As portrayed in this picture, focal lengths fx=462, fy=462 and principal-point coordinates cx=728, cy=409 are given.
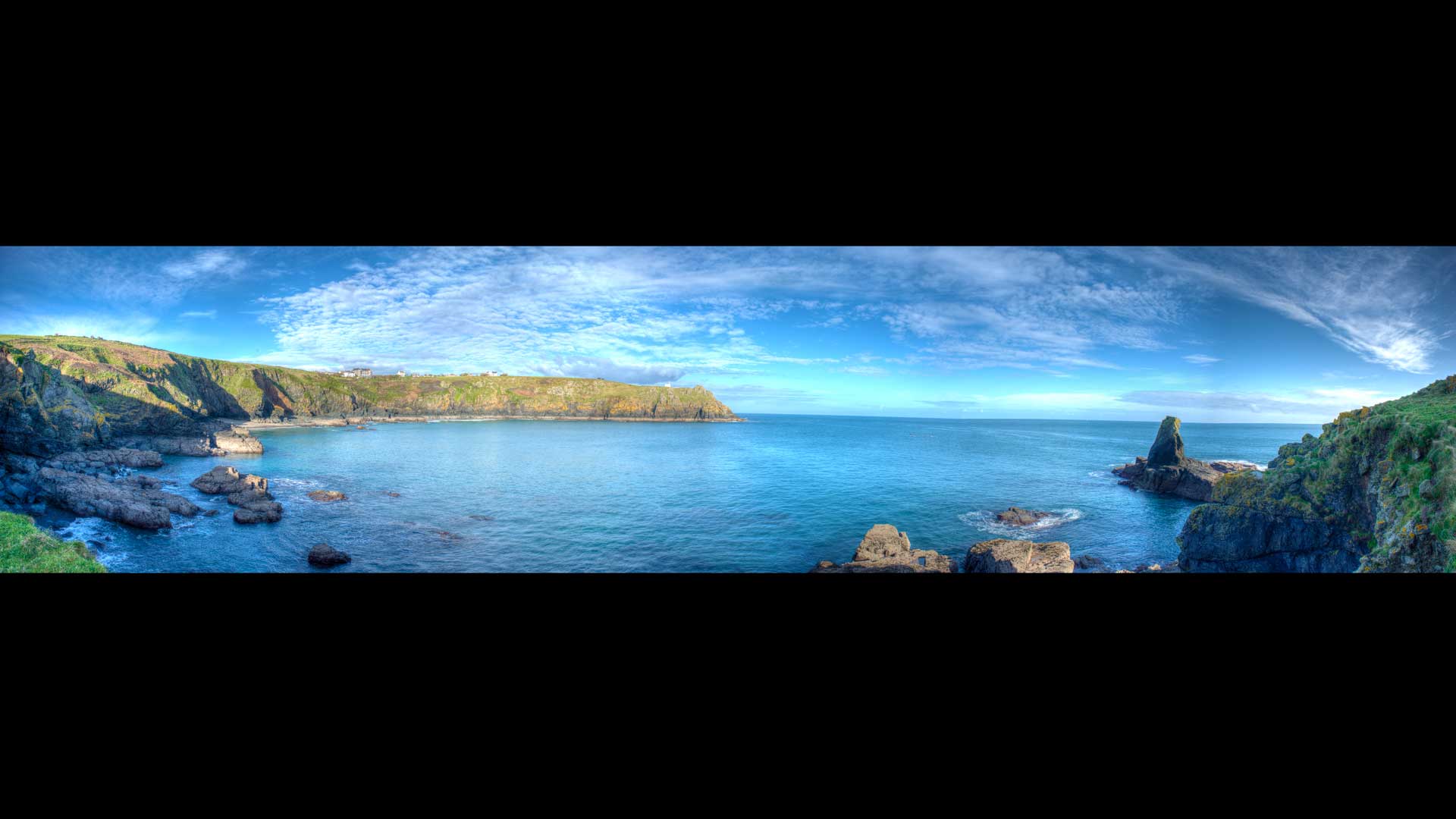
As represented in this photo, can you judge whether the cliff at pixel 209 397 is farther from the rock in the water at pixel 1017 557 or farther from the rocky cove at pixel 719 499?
the rock in the water at pixel 1017 557

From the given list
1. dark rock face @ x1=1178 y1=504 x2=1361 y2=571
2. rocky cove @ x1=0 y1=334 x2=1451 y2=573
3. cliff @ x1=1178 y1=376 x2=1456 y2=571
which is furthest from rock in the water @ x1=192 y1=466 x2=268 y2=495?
dark rock face @ x1=1178 y1=504 x2=1361 y2=571

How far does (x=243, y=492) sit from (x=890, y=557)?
2028 cm

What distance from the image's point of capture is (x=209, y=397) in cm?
3728

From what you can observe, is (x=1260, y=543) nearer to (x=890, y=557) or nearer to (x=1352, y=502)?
(x=1352, y=502)

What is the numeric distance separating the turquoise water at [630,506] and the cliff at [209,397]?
3698 mm

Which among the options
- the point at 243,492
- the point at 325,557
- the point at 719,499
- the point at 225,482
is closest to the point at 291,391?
the point at 225,482

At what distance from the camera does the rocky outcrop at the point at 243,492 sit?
13730 mm

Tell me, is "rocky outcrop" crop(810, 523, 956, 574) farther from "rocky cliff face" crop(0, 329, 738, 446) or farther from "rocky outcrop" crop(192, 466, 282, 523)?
"rocky cliff face" crop(0, 329, 738, 446)

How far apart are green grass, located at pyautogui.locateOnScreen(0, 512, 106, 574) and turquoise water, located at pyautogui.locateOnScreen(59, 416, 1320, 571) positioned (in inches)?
232

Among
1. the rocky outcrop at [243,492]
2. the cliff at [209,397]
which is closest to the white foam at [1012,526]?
the rocky outcrop at [243,492]

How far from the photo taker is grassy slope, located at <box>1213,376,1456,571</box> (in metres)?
5.39
